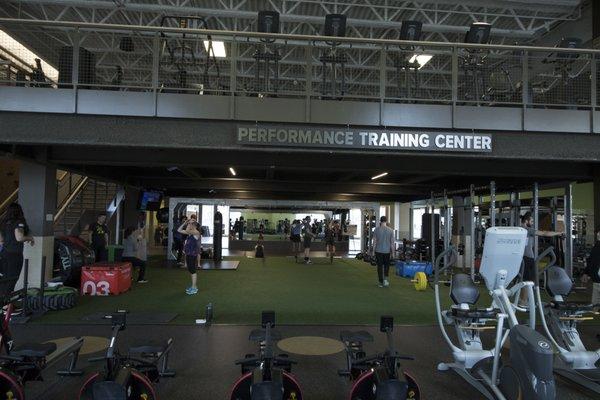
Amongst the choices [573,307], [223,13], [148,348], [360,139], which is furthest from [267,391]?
[223,13]

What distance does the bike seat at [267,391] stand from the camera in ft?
10.1

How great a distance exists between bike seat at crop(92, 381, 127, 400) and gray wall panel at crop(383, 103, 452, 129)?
519 cm

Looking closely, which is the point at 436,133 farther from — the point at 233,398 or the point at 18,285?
the point at 18,285

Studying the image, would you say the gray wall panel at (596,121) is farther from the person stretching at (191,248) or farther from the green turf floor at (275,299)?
the person stretching at (191,248)

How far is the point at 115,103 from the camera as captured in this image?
6.44 metres

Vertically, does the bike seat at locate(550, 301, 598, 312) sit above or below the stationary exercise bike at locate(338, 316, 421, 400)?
above

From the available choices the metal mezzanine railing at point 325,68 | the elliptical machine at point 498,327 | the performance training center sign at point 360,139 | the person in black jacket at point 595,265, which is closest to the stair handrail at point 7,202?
the metal mezzanine railing at point 325,68

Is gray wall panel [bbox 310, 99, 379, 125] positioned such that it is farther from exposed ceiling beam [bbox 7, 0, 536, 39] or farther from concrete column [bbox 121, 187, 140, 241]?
concrete column [bbox 121, 187, 140, 241]

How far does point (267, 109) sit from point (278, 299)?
401cm

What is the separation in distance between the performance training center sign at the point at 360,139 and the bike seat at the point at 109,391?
4119 millimetres

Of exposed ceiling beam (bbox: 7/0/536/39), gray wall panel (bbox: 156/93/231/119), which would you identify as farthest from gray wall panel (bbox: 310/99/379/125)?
exposed ceiling beam (bbox: 7/0/536/39)

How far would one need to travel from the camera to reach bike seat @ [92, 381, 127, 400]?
3109 mm

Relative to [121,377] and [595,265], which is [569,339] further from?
[121,377]

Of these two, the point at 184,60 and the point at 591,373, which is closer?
the point at 591,373
